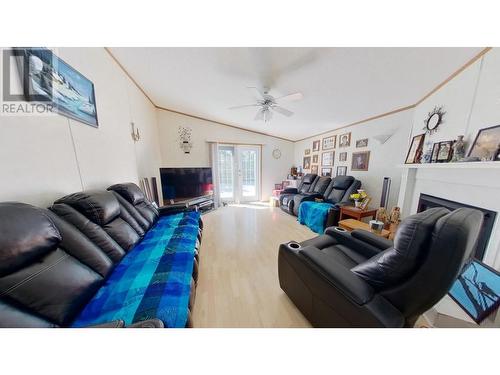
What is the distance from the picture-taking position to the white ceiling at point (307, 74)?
53.5 inches

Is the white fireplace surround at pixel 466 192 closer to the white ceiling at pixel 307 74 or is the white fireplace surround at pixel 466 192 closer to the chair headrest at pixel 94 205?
the white ceiling at pixel 307 74

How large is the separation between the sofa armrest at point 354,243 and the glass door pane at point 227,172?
3.20 meters

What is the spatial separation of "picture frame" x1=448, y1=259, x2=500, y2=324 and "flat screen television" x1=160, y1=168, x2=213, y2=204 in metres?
3.51

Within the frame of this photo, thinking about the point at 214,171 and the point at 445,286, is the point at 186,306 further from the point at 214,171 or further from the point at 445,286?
the point at 214,171

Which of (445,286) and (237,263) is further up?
(445,286)

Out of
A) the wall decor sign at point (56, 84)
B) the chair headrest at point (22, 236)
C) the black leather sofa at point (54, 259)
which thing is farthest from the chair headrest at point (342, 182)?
the wall decor sign at point (56, 84)

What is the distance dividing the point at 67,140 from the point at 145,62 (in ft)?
4.39

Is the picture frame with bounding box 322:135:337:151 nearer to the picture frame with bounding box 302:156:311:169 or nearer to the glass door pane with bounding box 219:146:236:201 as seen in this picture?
the picture frame with bounding box 302:156:311:169

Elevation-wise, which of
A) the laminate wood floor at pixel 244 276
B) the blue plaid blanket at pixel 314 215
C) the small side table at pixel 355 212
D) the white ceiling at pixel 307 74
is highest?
the white ceiling at pixel 307 74

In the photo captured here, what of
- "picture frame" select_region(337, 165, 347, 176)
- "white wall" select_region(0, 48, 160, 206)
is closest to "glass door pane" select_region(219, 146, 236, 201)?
"white wall" select_region(0, 48, 160, 206)

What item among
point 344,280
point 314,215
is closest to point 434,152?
point 314,215
